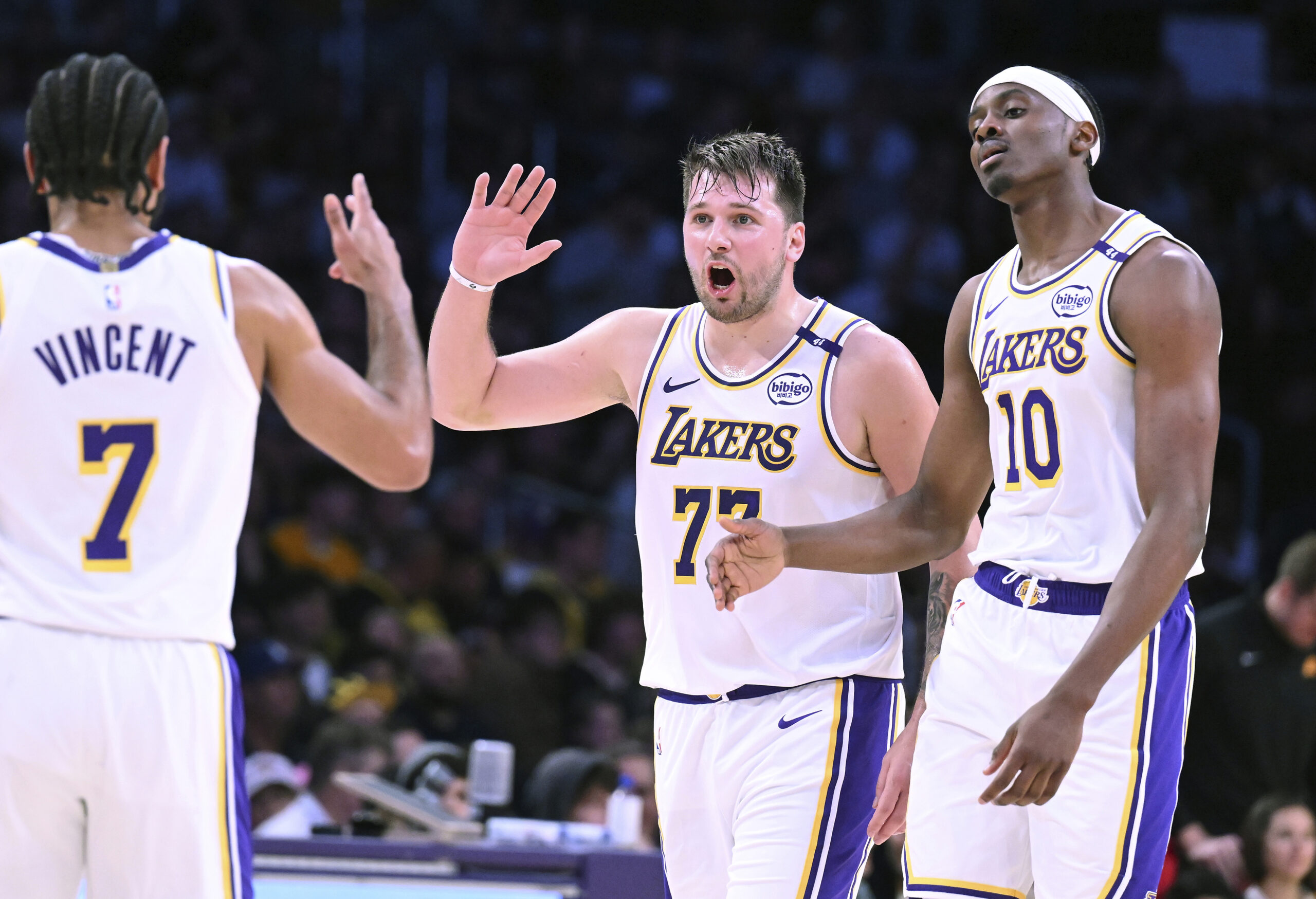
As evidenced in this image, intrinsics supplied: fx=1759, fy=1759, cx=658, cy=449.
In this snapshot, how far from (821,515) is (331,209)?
1602mm

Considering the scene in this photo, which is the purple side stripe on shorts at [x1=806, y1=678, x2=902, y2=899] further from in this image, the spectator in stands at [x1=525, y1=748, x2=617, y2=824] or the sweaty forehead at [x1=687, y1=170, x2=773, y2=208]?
the spectator in stands at [x1=525, y1=748, x2=617, y2=824]

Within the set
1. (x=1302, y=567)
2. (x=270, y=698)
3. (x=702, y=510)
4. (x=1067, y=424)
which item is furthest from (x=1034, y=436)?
(x=270, y=698)

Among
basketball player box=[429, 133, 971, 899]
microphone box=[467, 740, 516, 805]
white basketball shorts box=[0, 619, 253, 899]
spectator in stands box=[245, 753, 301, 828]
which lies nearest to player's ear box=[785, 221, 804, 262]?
basketball player box=[429, 133, 971, 899]

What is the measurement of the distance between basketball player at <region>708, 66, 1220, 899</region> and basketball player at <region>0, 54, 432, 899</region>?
124cm

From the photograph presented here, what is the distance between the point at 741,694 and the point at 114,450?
189 centimetres

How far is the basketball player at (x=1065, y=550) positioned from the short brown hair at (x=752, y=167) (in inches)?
29.1

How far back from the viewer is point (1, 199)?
11648mm

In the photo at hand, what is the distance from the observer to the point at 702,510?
16.0 feet

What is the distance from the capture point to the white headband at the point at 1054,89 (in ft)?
14.4

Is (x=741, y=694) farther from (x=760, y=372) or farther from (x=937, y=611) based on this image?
(x=760, y=372)

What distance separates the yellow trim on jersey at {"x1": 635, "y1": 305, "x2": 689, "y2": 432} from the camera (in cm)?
512

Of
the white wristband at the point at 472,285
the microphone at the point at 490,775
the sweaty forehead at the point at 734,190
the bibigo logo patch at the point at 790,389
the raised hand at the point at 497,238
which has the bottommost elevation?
the microphone at the point at 490,775

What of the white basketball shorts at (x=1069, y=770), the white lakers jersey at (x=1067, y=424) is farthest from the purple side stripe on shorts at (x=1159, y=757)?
the white lakers jersey at (x=1067, y=424)

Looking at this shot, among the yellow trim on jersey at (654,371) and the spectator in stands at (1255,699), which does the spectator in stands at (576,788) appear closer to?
the spectator in stands at (1255,699)
